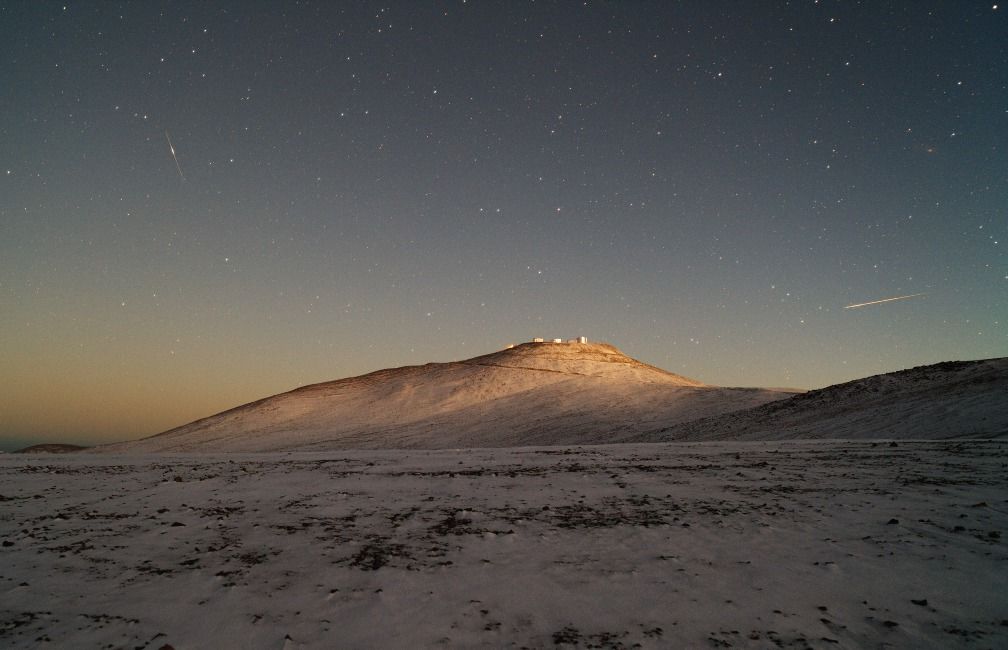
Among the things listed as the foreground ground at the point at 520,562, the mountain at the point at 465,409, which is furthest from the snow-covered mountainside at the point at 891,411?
the foreground ground at the point at 520,562

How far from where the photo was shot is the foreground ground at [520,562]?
367 centimetres

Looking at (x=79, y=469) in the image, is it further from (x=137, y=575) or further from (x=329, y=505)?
(x=137, y=575)

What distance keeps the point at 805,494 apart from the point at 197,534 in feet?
27.0

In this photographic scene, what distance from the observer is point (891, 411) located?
809 inches

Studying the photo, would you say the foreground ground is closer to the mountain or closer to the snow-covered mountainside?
the snow-covered mountainside

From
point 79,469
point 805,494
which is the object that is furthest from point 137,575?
point 79,469

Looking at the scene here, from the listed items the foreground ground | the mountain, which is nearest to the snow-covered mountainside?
the mountain

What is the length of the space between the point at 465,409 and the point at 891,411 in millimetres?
29964

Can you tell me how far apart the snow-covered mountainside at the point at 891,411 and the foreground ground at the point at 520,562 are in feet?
34.2

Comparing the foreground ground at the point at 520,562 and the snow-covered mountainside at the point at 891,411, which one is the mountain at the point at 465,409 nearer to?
the snow-covered mountainside at the point at 891,411

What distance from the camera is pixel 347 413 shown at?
45.4 m

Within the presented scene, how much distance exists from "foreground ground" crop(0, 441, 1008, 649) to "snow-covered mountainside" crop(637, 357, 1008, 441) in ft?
34.2

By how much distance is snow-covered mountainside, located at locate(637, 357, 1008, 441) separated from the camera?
17453mm

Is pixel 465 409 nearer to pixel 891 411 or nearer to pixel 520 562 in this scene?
pixel 891 411
